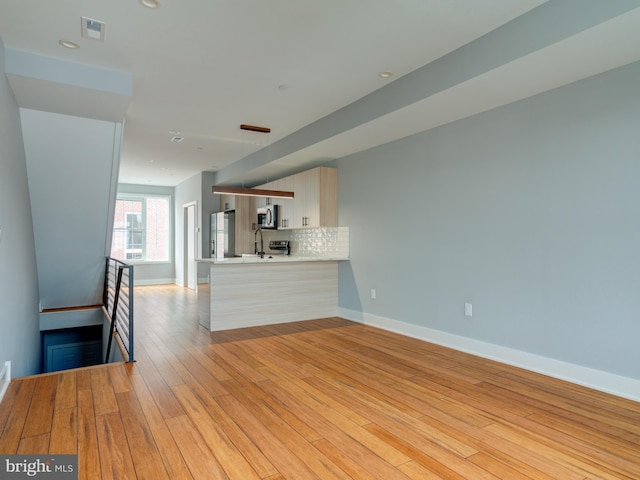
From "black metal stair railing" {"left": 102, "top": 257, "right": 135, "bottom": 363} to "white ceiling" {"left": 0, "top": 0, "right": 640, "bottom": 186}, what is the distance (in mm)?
1920

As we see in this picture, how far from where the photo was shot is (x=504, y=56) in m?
2.74

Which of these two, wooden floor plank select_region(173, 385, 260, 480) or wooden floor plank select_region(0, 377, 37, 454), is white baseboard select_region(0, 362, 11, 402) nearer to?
wooden floor plank select_region(0, 377, 37, 454)

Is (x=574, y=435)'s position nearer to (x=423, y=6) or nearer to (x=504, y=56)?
(x=504, y=56)

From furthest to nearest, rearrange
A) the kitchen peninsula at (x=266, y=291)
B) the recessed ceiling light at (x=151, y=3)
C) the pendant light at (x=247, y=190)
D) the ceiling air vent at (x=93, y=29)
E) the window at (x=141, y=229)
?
the window at (x=141, y=229) → the pendant light at (x=247, y=190) → the kitchen peninsula at (x=266, y=291) → the ceiling air vent at (x=93, y=29) → the recessed ceiling light at (x=151, y=3)

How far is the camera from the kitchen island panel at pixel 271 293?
491 centimetres

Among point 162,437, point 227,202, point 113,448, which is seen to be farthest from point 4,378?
point 227,202

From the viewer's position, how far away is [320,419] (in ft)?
8.09

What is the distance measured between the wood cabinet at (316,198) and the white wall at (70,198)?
2621 mm

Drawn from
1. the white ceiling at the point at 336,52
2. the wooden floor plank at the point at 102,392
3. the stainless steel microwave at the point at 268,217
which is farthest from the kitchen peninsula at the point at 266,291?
the white ceiling at the point at 336,52

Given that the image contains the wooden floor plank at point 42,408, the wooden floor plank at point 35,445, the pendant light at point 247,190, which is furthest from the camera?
the pendant light at point 247,190

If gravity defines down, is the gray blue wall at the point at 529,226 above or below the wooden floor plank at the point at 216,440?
above

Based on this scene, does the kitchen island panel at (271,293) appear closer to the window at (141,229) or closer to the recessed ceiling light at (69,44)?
the recessed ceiling light at (69,44)

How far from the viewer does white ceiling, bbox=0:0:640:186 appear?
8.34 feet

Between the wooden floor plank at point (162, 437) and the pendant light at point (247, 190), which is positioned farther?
the pendant light at point (247, 190)
